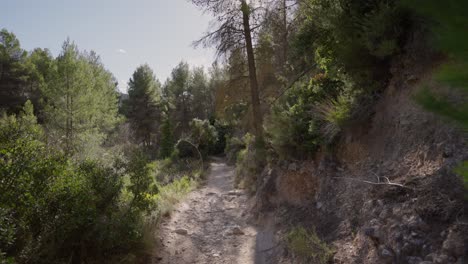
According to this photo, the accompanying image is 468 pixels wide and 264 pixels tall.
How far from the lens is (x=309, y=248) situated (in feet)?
11.6

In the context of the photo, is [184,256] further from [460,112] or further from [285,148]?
[460,112]

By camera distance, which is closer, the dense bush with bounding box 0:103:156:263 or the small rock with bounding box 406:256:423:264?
the small rock with bounding box 406:256:423:264

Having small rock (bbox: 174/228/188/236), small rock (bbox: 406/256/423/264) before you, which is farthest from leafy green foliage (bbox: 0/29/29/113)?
→ small rock (bbox: 406/256/423/264)

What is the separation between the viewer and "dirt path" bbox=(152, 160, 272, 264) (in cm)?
483

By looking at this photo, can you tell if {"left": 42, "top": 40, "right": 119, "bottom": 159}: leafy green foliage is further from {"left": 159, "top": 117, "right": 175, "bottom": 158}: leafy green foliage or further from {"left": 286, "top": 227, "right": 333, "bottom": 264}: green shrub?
{"left": 286, "top": 227, "right": 333, "bottom": 264}: green shrub

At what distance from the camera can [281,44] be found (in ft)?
37.7

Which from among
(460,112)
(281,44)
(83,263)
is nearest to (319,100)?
(460,112)

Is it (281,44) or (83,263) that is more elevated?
(281,44)

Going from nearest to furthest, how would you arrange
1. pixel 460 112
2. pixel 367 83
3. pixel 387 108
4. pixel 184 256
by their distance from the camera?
1. pixel 460 112
2. pixel 387 108
3. pixel 367 83
4. pixel 184 256

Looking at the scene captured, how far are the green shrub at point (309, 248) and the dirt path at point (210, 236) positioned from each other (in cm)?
96

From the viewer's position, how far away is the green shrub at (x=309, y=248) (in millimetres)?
3256

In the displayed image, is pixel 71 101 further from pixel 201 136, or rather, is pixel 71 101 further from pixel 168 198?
pixel 168 198

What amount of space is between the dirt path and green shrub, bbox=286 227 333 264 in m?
0.96

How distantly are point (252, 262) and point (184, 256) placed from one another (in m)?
1.32
